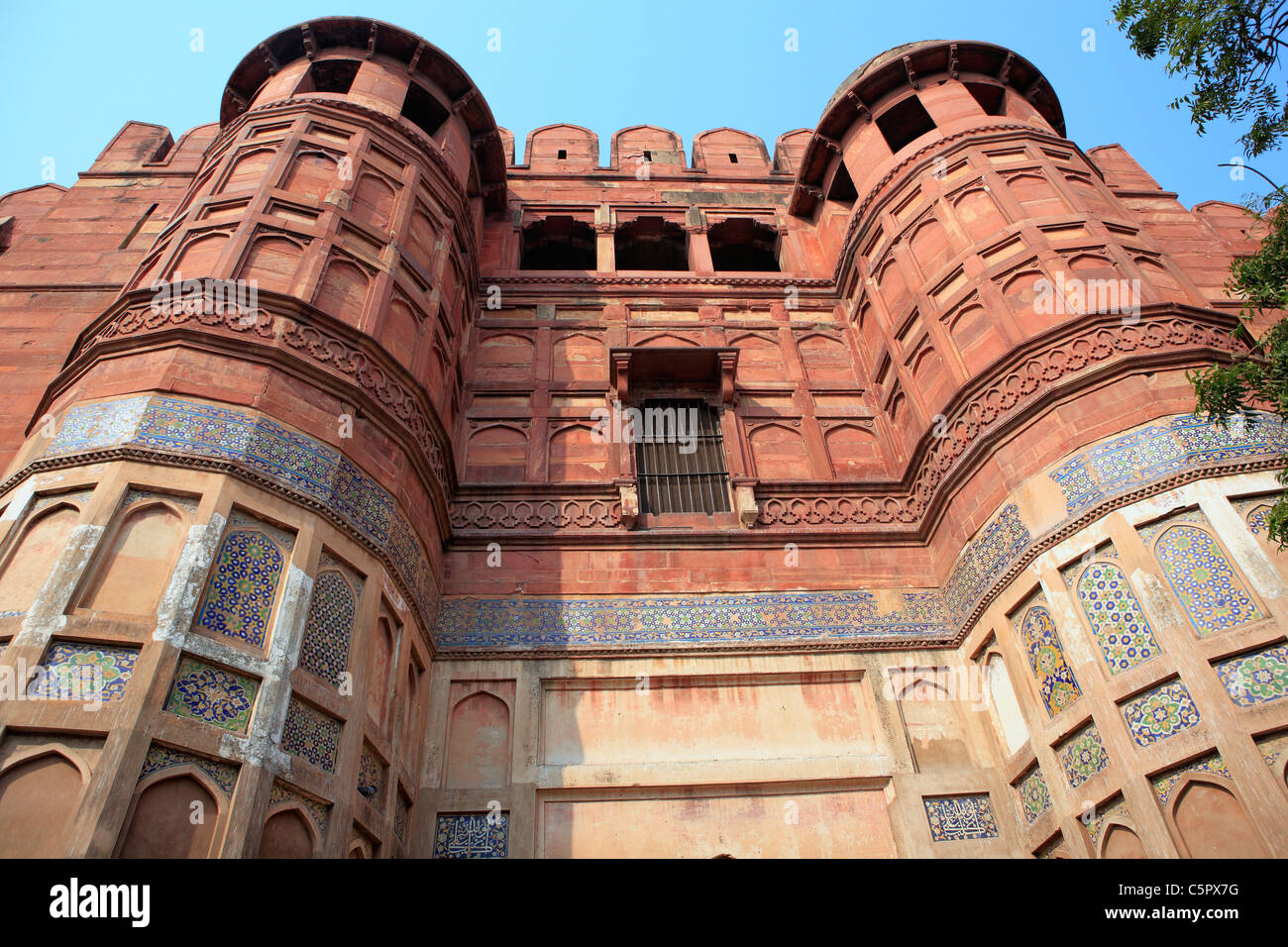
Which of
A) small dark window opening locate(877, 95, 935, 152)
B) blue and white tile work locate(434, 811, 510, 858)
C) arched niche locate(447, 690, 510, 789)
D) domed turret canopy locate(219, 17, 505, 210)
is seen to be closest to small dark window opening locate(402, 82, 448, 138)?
domed turret canopy locate(219, 17, 505, 210)

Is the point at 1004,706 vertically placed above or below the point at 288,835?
above

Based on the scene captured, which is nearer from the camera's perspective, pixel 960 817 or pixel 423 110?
pixel 960 817

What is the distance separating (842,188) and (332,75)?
323 inches

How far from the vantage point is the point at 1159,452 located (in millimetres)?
8328

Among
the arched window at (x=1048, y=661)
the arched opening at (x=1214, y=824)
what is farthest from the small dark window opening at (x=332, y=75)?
the arched opening at (x=1214, y=824)

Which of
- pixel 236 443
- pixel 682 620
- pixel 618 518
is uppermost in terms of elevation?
pixel 618 518

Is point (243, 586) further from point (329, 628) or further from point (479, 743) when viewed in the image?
point (479, 743)

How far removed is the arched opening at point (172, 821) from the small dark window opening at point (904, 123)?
12893 mm

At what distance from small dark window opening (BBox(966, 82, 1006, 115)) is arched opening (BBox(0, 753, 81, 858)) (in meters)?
14.0

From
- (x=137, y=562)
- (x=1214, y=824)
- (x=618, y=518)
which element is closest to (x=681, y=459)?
(x=618, y=518)

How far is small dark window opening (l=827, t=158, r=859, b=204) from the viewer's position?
605 inches

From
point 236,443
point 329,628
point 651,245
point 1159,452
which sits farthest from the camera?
point 651,245

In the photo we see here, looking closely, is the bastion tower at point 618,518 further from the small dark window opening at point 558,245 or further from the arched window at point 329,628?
the small dark window opening at point 558,245
